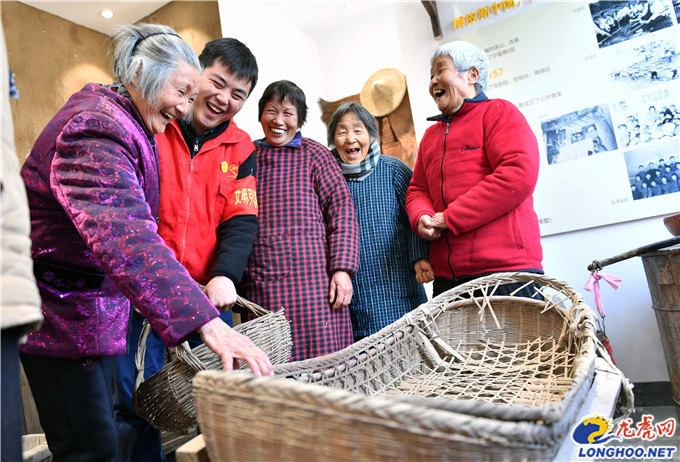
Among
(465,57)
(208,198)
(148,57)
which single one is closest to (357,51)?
(465,57)

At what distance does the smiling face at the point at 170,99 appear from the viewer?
3.35 feet

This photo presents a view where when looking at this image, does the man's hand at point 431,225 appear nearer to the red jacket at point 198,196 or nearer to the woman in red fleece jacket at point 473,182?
the woman in red fleece jacket at point 473,182

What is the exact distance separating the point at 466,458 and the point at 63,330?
779 millimetres

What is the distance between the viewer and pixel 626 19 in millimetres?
2205

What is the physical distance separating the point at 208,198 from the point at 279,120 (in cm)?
48

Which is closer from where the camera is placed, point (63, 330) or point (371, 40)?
point (63, 330)

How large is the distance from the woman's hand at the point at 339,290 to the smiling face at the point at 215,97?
624 mm

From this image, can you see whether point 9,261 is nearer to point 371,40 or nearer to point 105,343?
point 105,343

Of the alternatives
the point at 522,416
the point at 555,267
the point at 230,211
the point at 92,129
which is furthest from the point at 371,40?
the point at 522,416

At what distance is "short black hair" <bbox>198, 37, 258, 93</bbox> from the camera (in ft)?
4.76

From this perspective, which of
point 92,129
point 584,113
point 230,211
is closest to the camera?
point 92,129

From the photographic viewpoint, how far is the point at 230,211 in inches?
54.6

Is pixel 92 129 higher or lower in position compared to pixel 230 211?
higher

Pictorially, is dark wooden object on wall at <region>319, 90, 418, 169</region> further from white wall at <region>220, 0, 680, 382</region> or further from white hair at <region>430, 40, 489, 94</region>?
white hair at <region>430, 40, 489, 94</region>
